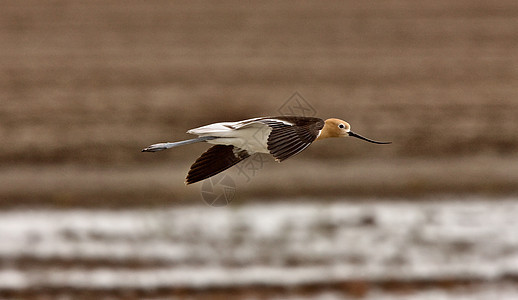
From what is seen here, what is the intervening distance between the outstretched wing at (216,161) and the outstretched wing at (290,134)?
0.82 feet

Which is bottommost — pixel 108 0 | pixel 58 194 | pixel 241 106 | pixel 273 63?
pixel 58 194

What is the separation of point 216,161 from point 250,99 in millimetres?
12652

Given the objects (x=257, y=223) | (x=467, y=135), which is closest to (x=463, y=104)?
(x=467, y=135)

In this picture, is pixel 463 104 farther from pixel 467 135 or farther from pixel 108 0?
pixel 108 0

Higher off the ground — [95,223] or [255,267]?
[95,223]

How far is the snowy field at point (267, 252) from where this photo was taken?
30.1ft

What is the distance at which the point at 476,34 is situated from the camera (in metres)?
20.9

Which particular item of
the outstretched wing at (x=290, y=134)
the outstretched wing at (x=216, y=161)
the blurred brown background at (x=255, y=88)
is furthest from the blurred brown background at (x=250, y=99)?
the outstretched wing at (x=290, y=134)

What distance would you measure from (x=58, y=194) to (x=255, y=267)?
376 cm

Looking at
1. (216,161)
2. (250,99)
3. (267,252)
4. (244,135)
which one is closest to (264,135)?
(244,135)

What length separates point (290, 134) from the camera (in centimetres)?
302

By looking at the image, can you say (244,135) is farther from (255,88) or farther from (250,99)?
(255,88)

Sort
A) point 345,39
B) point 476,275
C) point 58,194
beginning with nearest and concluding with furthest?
point 476,275, point 58,194, point 345,39

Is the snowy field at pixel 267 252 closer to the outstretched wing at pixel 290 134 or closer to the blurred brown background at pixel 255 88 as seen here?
the blurred brown background at pixel 255 88
